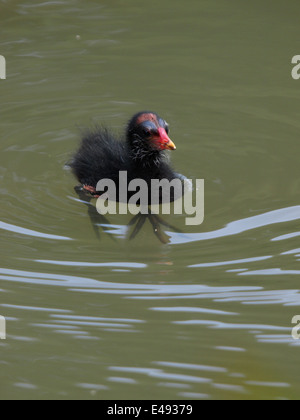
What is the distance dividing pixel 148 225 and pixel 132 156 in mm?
633

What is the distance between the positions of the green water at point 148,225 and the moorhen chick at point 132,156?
9.6 inches

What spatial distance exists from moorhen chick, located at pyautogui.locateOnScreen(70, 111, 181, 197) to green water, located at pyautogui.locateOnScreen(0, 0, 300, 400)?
24cm

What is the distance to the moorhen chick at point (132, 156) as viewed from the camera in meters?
5.21

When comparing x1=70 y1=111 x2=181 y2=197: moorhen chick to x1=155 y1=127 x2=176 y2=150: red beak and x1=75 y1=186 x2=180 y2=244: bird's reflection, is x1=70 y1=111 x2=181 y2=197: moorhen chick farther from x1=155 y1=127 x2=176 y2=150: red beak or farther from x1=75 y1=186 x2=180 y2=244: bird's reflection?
x1=75 y1=186 x2=180 y2=244: bird's reflection

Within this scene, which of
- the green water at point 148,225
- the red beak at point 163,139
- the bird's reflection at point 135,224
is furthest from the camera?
the red beak at point 163,139

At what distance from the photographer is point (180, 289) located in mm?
4098

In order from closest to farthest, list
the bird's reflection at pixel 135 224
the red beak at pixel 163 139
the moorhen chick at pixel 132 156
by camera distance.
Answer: the bird's reflection at pixel 135 224 < the red beak at pixel 163 139 < the moorhen chick at pixel 132 156

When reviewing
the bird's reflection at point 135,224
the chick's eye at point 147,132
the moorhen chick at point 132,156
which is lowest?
the bird's reflection at point 135,224

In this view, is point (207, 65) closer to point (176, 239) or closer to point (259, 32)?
point (259, 32)

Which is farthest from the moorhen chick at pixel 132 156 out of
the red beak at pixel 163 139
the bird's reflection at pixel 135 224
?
the bird's reflection at pixel 135 224

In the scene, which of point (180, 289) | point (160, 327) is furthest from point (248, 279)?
point (160, 327)

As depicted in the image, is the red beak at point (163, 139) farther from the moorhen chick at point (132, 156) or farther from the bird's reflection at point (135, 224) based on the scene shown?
the bird's reflection at point (135, 224)

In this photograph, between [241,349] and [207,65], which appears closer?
[241,349]
